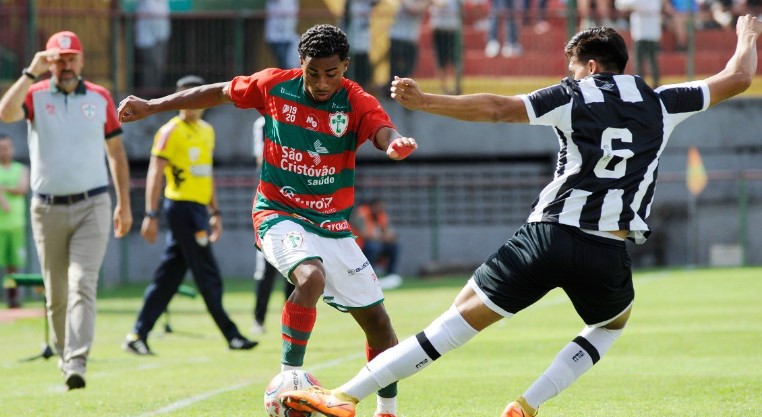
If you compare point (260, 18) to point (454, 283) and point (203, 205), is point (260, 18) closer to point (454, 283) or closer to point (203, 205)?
point (454, 283)

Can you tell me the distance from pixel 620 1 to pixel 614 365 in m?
16.7

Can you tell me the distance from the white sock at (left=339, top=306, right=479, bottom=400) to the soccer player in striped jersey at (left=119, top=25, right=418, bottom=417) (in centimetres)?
65

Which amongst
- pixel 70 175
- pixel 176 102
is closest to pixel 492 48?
pixel 70 175

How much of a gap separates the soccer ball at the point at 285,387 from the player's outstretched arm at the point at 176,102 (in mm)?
1760

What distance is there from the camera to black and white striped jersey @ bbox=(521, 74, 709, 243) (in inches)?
269

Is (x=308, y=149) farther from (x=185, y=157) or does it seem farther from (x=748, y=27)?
(x=185, y=157)

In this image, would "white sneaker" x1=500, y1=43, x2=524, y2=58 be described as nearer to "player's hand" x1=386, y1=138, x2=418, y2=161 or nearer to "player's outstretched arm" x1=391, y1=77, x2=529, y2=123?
"player's hand" x1=386, y1=138, x2=418, y2=161

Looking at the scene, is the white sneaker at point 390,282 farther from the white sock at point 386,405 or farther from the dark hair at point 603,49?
the dark hair at point 603,49

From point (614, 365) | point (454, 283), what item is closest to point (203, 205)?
point (614, 365)

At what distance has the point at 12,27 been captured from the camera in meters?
24.9

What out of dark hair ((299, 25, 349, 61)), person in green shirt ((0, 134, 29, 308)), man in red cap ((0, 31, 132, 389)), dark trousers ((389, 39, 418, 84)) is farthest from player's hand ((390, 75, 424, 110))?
dark trousers ((389, 39, 418, 84))

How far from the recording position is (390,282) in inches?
933

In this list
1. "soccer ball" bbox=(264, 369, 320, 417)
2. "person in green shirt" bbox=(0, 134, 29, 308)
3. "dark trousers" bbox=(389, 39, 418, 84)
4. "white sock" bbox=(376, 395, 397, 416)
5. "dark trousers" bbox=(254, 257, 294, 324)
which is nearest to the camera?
"soccer ball" bbox=(264, 369, 320, 417)

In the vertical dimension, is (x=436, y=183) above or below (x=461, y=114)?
below
